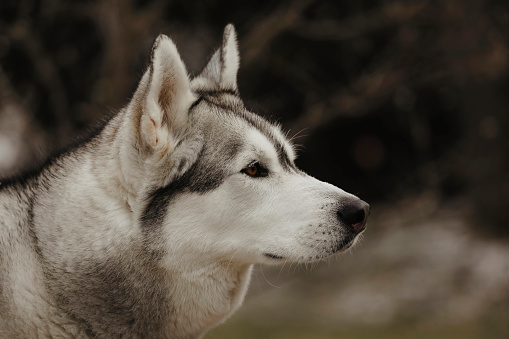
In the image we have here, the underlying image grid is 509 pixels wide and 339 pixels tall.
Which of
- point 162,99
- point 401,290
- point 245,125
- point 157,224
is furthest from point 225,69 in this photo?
point 401,290

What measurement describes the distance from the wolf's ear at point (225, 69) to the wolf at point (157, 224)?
0.68m

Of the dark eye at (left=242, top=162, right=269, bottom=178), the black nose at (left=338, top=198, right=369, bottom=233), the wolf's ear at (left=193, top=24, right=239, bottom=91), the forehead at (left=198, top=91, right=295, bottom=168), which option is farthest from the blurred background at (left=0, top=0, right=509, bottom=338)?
the black nose at (left=338, top=198, right=369, bottom=233)

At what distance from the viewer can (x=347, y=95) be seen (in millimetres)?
9734

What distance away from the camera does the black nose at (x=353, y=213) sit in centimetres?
398

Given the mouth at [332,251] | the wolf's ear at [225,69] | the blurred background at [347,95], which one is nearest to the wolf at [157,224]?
the mouth at [332,251]

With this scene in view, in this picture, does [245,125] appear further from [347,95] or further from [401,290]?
[401,290]

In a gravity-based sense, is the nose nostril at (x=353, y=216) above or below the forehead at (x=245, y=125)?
below

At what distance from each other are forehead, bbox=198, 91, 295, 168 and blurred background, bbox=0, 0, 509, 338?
4039mm

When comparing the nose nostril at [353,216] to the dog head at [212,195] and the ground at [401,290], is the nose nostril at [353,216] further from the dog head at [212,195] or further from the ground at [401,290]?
the ground at [401,290]

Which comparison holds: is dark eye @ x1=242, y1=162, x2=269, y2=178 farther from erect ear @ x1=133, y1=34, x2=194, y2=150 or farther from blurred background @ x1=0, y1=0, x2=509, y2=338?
blurred background @ x1=0, y1=0, x2=509, y2=338

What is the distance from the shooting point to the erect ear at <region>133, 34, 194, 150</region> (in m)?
3.75

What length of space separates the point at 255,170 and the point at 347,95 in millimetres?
5898

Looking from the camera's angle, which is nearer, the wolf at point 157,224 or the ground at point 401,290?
the wolf at point 157,224

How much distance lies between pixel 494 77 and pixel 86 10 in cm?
661
